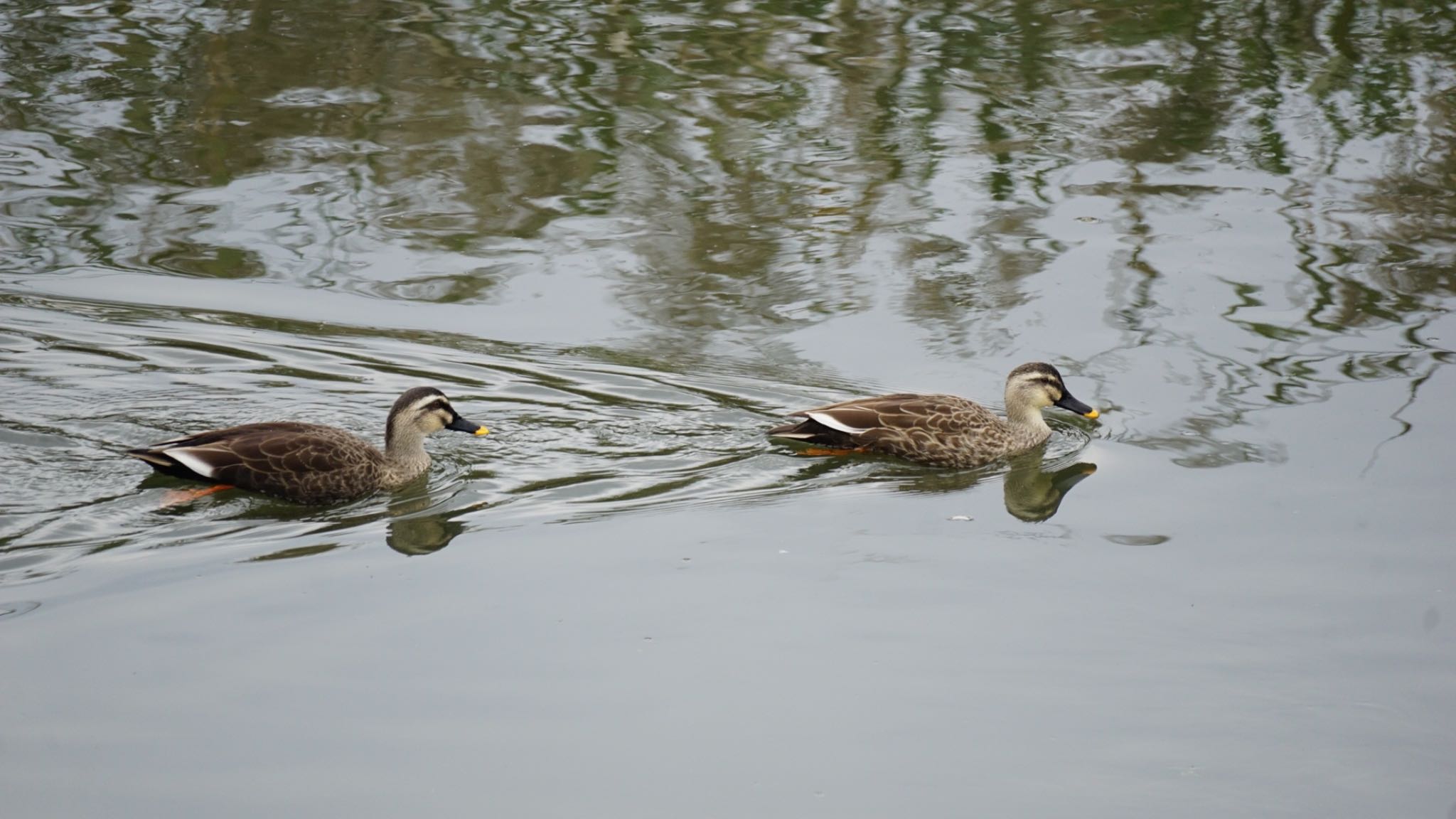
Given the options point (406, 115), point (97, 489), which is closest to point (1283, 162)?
point (406, 115)

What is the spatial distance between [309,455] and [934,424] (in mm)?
3604

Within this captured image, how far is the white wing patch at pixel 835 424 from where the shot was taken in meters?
9.30

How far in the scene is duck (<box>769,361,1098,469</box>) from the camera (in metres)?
9.37

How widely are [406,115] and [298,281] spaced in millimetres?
4203

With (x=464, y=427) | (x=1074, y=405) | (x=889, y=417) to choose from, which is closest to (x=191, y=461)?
(x=464, y=427)

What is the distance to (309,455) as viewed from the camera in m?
8.61

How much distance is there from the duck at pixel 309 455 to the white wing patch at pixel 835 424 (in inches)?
77.6

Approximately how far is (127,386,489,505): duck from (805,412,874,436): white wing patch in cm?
197

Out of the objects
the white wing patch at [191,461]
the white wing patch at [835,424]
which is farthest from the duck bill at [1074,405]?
the white wing patch at [191,461]

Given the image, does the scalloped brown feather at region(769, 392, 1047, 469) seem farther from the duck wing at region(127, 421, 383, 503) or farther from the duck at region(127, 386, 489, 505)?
the duck wing at region(127, 421, 383, 503)

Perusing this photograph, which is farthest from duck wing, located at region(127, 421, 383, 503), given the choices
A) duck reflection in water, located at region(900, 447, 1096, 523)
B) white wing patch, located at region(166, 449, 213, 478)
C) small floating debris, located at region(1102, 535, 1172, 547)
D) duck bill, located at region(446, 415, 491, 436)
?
small floating debris, located at region(1102, 535, 1172, 547)

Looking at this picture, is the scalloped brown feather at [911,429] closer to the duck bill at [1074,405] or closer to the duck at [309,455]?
the duck bill at [1074,405]

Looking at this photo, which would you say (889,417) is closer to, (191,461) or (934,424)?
(934,424)

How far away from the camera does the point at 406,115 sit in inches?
610
